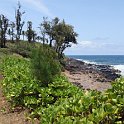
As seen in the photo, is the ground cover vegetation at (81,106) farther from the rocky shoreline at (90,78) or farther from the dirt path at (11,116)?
the rocky shoreline at (90,78)

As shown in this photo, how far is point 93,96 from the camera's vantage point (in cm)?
868

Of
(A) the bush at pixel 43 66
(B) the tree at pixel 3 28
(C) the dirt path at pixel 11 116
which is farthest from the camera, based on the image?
(B) the tree at pixel 3 28

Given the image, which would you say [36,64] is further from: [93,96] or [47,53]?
[93,96]

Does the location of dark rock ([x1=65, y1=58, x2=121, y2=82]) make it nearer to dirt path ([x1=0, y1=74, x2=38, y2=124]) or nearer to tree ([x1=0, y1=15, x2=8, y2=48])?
tree ([x1=0, y1=15, x2=8, y2=48])

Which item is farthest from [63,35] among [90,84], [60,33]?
[90,84]

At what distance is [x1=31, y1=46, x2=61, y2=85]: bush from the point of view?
1428 centimetres

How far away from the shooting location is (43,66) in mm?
14516

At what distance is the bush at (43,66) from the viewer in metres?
14.3

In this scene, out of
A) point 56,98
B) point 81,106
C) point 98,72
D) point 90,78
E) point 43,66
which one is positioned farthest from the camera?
point 98,72

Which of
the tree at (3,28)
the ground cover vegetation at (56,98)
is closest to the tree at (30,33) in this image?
the tree at (3,28)

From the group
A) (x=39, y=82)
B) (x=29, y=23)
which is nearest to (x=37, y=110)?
(x=39, y=82)

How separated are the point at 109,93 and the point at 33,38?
7674cm

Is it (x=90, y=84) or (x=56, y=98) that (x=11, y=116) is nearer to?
(x=56, y=98)

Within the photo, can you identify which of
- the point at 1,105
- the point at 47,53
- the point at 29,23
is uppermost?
the point at 29,23
